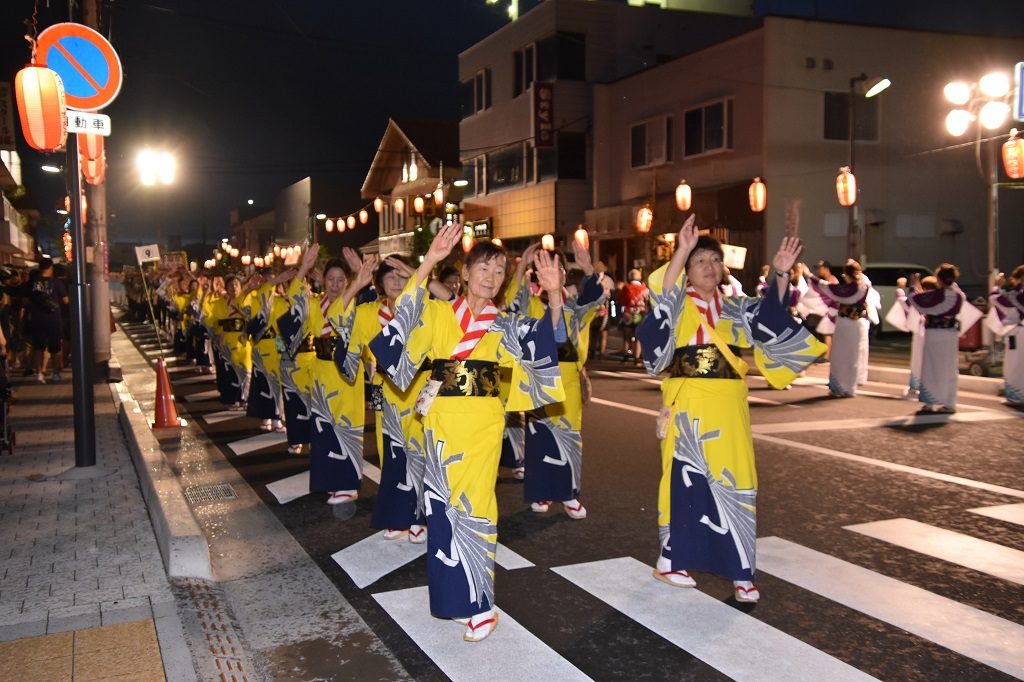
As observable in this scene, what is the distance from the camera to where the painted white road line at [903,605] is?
164 inches

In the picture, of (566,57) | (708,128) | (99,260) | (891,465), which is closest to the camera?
(891,465)

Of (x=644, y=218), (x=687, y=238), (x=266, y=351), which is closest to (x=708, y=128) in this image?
(x=644, y=218)

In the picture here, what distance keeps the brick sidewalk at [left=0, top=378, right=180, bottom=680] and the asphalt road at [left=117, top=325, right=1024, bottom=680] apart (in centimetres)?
103

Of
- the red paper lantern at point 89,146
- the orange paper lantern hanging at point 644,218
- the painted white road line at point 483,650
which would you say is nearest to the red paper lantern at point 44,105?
the red paper lantern at point 89,146

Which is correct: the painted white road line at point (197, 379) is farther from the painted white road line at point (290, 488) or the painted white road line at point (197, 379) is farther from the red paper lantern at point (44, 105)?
the red paper lantern at point (44, 105)

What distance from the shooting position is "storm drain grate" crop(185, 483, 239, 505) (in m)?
7.48

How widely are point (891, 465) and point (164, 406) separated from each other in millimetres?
8110

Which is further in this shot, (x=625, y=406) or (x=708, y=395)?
(x=625, y=406)

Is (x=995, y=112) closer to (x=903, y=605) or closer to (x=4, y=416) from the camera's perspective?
(x=903, y=605)

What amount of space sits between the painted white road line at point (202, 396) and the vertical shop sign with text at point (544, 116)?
18.0 metres

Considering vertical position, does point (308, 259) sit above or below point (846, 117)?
below

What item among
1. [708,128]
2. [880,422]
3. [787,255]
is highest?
[708,128]

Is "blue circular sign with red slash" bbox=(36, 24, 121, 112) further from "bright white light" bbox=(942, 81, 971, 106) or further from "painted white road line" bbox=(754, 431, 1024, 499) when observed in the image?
"bright white light" bbox=(942, 81, 971, 106)

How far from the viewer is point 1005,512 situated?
656cm
